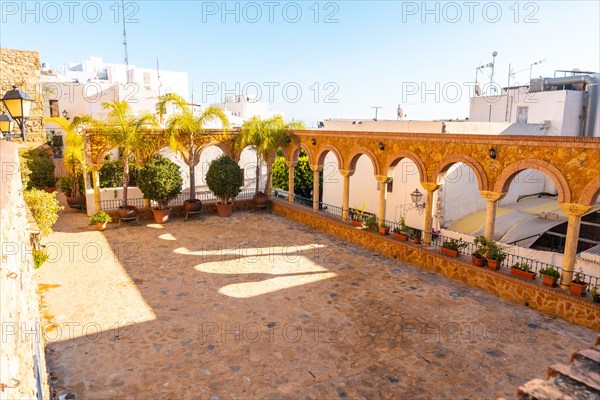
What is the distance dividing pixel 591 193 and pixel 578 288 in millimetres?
1886

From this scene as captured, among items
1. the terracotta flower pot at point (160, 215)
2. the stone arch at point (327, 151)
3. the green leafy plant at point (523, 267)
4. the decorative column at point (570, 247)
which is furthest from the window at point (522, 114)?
the terracotta flower pot at point (160, 215)

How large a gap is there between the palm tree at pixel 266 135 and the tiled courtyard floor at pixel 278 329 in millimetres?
5606

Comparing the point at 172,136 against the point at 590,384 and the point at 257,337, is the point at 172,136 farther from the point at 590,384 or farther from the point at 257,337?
the point at 590,384

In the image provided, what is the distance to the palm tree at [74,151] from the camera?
48.8ft

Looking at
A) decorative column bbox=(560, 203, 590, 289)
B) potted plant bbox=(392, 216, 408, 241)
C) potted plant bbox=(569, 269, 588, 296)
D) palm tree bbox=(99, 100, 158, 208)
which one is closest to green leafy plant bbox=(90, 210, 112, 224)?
palm tree bbox=(99, 100, 158, 208)

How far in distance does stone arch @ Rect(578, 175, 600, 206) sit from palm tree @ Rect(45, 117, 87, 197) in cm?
1415

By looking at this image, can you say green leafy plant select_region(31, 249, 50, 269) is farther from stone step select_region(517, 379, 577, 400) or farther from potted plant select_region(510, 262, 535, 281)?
potted plant select_region(510, 262, 535, 281)

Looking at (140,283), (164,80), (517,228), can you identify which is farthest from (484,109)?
(164,80)

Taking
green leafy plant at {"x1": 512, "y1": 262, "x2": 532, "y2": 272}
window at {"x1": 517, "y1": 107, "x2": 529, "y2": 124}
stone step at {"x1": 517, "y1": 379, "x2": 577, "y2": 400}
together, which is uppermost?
window at {"x1": 517, "y1": 107, "x2": 529, "y2": 124}

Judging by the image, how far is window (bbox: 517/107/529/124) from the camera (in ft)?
68.2

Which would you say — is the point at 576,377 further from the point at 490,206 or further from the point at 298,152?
the point at 298,152

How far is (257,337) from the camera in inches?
294

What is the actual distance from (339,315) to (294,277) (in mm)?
2248

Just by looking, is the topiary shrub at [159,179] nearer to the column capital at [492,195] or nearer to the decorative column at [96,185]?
the decorative column at [96,185]
